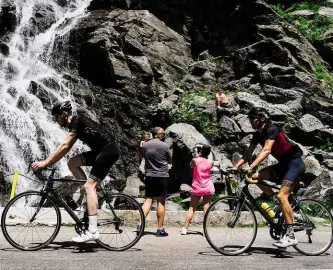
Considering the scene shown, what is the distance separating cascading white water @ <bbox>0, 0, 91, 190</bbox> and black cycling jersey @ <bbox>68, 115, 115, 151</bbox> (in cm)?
1125

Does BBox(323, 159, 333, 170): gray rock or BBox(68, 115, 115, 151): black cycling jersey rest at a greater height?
BBox(68, 115, 115, 151): black cycling jersey

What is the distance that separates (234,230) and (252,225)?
12.3 inches

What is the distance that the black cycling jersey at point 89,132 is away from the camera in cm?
713

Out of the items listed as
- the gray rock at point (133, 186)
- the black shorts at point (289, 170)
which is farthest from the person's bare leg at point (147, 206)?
the gray rock at point (133, 186)

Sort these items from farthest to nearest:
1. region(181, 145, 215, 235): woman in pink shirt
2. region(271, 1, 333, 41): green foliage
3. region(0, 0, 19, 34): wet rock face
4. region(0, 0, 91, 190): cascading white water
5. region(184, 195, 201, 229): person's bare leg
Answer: region(271, 1, 333, 41): green foliage, region(0, 0, 19, 34): wet rock face, region(0, 0, 91, 190): cascading white water, region(181, 145, 215, 235): woman in pink shirt, region(184, 195, 201, 229): person's bare leg

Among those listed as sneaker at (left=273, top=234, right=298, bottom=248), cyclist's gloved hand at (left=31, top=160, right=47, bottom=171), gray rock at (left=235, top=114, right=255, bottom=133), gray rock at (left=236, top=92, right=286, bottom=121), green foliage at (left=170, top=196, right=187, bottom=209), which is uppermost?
gray rock at (left=236, top=92, right=286, bottom=121)

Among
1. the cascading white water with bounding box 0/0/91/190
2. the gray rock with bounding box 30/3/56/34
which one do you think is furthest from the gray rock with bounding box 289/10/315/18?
the gray rock with bounding box 30/3/56/34

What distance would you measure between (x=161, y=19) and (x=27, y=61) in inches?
419

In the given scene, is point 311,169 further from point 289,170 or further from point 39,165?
point 39,165

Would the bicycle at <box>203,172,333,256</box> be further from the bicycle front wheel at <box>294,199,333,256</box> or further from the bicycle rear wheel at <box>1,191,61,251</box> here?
the bicycle rear wheel at <box>1,191,61,251</box>

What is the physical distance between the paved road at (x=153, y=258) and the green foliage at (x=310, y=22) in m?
29.8

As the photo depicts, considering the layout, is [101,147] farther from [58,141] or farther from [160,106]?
[160,106]

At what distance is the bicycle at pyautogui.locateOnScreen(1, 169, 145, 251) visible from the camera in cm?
715

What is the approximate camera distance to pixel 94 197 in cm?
707
